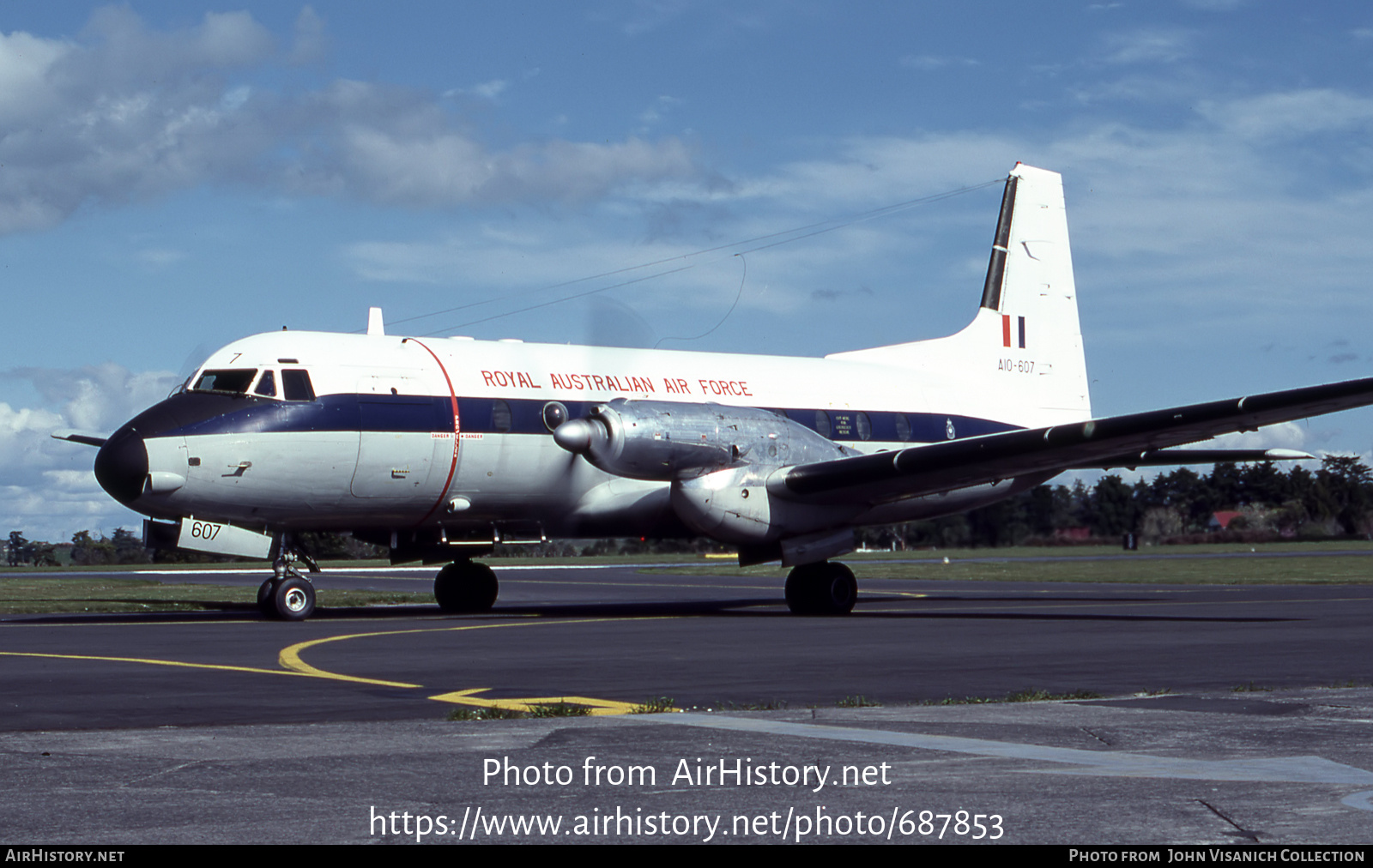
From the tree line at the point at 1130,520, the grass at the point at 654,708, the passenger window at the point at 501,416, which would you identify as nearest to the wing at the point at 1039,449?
the passenger window at the point at 501,416

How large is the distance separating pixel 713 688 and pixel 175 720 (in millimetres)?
3881

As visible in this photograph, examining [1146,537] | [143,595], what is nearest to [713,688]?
[143,595]

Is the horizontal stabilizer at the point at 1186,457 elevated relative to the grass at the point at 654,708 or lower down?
elevated

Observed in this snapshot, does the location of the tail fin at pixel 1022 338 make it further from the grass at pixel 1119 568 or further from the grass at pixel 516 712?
the grass at pixel 516 712

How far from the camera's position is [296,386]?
1970 centimetres

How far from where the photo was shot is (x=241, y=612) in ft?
75.3

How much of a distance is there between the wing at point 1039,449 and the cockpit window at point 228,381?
24.0 feet

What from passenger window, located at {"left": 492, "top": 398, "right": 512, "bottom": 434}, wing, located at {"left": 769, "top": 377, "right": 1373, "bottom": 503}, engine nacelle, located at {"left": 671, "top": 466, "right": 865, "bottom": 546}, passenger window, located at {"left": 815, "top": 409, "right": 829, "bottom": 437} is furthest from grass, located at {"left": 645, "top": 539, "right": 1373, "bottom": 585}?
passenger window, located at {"left": 492, "top": 398, "right": 512, "bottom": 434}

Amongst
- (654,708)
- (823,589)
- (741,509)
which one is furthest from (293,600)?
(654,708)

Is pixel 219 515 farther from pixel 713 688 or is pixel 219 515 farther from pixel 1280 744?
pixel 1280 744

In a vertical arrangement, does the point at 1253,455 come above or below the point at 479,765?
above

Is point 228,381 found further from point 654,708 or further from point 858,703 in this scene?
point 858,703

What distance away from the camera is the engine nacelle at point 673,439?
65.1 feet

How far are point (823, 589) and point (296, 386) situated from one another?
319 inches
